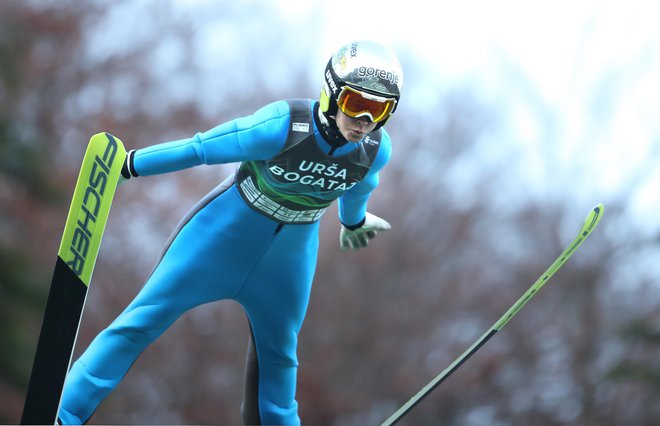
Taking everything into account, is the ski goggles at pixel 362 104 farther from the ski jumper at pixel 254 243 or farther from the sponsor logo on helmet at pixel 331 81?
the ski jumper at pixel 254 243

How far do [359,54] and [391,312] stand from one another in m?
12.9

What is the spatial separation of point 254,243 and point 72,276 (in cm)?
74

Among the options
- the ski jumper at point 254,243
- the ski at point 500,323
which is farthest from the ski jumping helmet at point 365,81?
the ski at point 500,323

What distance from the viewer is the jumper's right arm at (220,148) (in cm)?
381

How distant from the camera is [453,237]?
1788 centimetres

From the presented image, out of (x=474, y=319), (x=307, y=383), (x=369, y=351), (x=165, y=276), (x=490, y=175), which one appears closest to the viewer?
(x=165, y=276)

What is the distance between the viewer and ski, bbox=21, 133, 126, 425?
11.9ft

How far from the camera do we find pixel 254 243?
411 cm

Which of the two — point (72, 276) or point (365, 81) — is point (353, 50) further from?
point (72, 276)

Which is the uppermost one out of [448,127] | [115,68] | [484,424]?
[115,68]

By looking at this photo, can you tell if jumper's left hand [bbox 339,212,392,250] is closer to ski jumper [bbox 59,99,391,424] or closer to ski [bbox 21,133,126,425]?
ski jumper [bbox 59,99,391,424]

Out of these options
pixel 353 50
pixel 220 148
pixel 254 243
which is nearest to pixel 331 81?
pixel 353 50

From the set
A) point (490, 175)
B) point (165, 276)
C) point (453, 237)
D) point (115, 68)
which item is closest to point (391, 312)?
point (453, 237)

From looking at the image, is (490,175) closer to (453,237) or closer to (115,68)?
(453,237)
